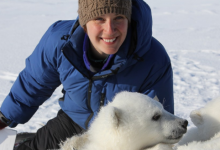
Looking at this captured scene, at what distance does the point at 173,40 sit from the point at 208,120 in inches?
194

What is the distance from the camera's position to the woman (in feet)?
6.09

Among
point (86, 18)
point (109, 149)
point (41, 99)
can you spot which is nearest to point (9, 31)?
point (41, 99)

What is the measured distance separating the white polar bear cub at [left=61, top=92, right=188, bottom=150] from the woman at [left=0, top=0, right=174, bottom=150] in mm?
524

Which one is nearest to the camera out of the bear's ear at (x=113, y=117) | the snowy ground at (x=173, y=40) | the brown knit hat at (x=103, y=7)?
the bear's ear at (x=113, y=117)

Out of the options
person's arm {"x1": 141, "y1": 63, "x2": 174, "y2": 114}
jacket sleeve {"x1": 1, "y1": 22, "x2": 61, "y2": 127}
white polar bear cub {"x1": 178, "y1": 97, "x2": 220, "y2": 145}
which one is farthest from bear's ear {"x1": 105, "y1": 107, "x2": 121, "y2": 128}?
jacket sleeve {"x1": 1, "y1": 22, "x2": 61, "y2": 127}

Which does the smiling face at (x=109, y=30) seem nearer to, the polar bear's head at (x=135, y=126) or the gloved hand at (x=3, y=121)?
the polar bear's head at (x=135, y=126)

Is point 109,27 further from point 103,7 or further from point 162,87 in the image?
point 162,87

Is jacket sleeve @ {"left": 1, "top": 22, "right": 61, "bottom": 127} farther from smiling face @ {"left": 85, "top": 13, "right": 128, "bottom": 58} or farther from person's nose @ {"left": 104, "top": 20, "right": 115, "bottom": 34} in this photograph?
person's nose @ {"left": 104, "top": 20, "right": 115, "bottom": 34}

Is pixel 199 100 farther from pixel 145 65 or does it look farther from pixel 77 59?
pixel 77 59

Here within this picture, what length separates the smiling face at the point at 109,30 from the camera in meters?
1.81

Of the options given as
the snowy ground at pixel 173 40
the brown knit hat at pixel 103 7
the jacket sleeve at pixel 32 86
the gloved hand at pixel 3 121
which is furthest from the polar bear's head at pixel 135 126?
the snowy ground at pixel 173 40

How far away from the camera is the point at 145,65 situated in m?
2.05

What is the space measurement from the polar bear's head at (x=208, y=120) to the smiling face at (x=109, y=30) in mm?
709

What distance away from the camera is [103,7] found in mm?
1748
